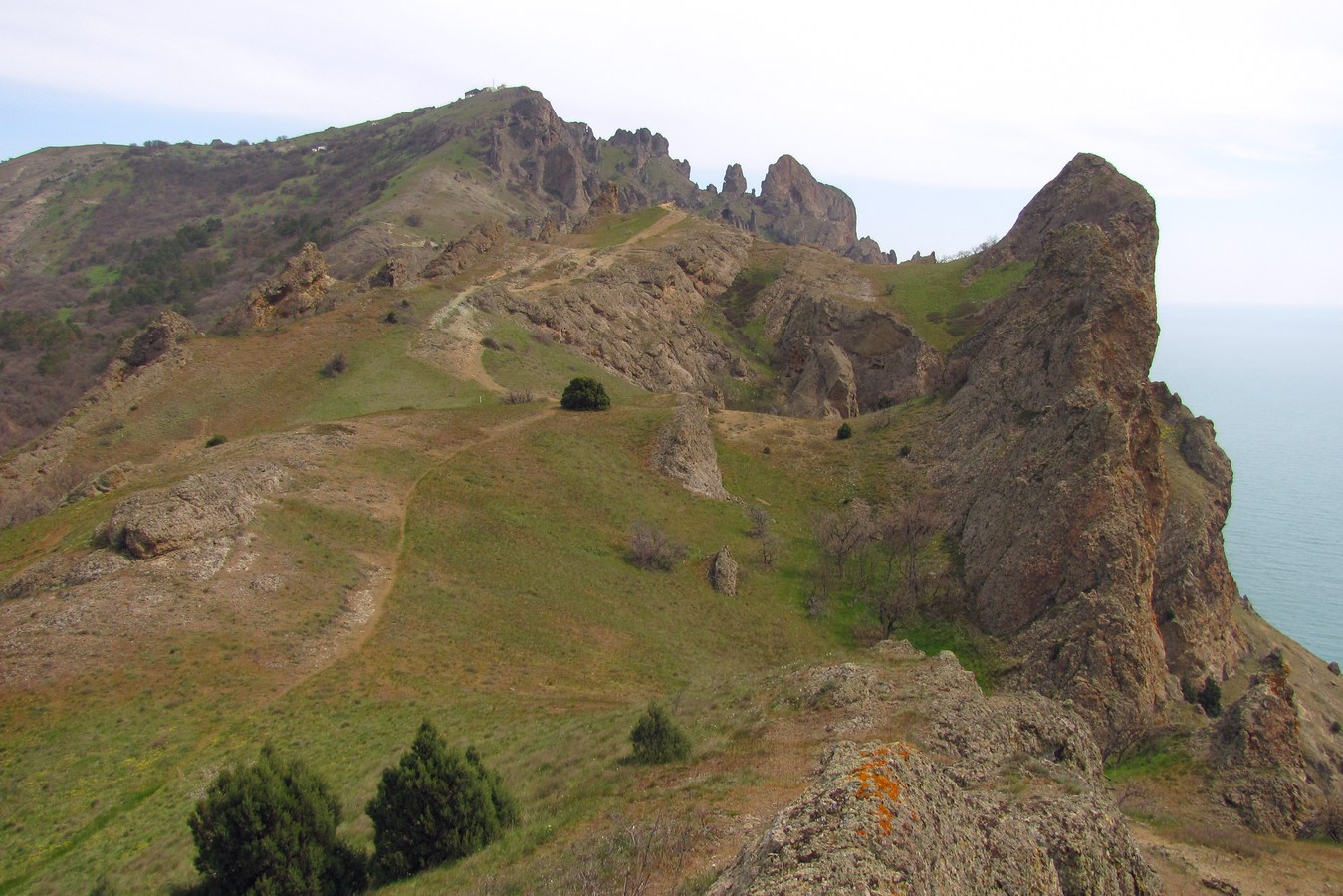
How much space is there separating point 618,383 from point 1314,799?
53078mm

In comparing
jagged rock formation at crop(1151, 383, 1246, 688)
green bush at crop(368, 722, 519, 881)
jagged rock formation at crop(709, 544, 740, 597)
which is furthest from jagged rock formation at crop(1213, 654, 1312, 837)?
green bush at crop(368, 722, 519, 881)

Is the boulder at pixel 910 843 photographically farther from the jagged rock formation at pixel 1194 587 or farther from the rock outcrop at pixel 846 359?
the rock outcrop at pixel 846 359

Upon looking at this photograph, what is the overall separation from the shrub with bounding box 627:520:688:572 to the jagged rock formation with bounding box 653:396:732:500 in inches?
287

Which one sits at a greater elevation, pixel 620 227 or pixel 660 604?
pixel 620 227

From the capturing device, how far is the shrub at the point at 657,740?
52.6ft

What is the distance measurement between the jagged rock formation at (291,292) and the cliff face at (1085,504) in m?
48.1

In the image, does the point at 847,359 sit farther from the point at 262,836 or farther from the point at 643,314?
the point at 262,836

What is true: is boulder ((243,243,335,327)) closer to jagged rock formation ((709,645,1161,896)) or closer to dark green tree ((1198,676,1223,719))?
jagged rock formation ((709,645,1161,896))

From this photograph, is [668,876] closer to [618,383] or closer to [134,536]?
[134,536]

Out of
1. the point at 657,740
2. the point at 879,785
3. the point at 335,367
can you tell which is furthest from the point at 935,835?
the point at 335,367

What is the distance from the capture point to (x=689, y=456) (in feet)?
148

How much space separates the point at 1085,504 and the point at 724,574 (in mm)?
15007

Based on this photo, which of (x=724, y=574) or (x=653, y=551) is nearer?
(x=653, y=551)

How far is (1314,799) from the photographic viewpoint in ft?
67.5
